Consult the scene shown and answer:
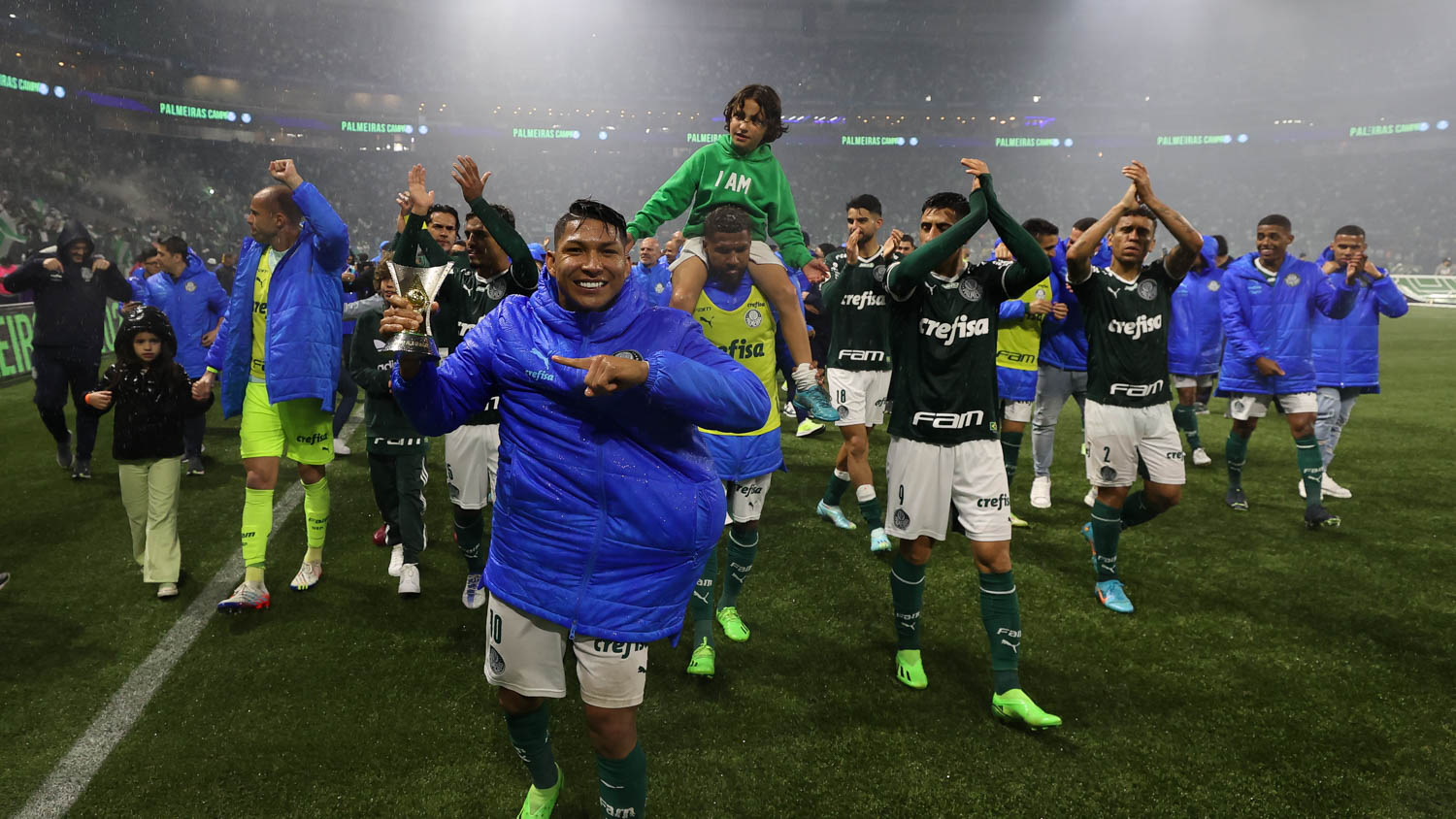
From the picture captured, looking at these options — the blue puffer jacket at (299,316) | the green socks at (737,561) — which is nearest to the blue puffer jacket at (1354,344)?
the green socks at (737,561)

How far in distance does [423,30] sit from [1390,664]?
51616 millimetres

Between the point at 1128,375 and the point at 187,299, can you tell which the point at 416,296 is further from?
the point at 187,299

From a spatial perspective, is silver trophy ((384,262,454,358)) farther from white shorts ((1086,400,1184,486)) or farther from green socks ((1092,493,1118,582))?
green socks ((1092,493,1118,582))

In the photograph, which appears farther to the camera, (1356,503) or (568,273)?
(1356,503)

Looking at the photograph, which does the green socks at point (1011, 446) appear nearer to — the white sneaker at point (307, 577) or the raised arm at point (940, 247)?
the raised arm at point (940, 247)

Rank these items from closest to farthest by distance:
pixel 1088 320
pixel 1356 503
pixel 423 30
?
pixel 1088 320
pixel 1356 503
pixel 423 30

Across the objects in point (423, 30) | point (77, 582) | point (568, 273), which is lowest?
point (77, 582)

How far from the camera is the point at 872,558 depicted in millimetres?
6047

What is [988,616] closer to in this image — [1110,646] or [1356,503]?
[1110,646]

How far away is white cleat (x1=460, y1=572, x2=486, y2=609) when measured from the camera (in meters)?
5.09

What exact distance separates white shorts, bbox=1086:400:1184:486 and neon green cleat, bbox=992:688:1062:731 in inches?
70.3

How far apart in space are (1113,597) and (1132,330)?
170 cm

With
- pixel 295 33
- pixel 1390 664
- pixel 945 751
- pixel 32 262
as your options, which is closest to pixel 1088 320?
pixel 1390 664

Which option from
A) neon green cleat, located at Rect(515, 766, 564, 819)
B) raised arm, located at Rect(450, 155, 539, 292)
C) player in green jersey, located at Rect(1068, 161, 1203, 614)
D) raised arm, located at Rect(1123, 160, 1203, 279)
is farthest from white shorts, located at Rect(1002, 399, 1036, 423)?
neon green cleat, located at Rect(515, 766, 564, 819)
